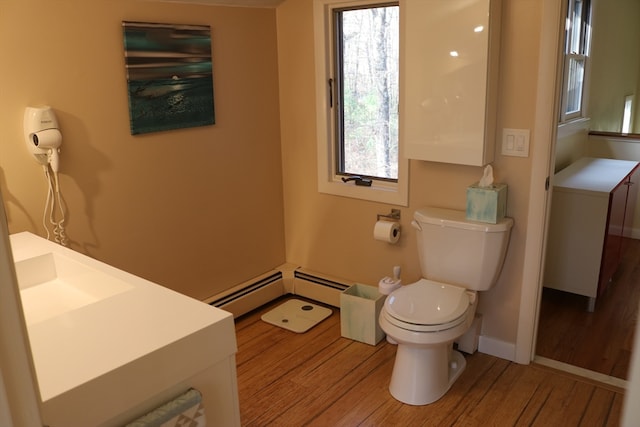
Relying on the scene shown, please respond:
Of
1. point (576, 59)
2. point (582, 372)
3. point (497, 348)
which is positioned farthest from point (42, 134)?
point (576, 59)

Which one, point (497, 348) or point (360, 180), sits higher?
point (360, 180)

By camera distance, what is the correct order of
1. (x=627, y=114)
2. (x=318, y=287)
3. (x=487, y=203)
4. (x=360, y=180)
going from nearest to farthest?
(x=487, y=203)
(x=360, y=180)
(x=318, y=287)
(x=627, y=114)

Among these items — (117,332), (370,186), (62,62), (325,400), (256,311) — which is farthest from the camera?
(256,311)

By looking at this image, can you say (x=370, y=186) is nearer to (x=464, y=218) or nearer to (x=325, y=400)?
(x=464, y=218)

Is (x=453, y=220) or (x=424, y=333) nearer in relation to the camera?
(x=424, y=333)

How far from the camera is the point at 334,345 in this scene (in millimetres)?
3051

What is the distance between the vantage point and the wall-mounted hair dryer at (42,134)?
2.27 meters

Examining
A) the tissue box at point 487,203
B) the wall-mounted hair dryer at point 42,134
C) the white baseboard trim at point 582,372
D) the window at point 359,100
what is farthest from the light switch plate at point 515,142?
the wall-mounted hair dryer at point 42,134

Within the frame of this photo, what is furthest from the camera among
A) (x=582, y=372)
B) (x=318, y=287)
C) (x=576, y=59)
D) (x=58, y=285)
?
(x=576, y=59)

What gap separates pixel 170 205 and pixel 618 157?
11.7 ft

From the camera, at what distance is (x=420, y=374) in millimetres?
2504

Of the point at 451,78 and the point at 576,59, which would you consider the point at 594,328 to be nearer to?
the point at 451,78

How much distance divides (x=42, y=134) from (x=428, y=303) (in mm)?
1822

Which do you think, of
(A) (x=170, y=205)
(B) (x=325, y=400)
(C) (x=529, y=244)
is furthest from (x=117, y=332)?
(C) (x=529, y=244)
